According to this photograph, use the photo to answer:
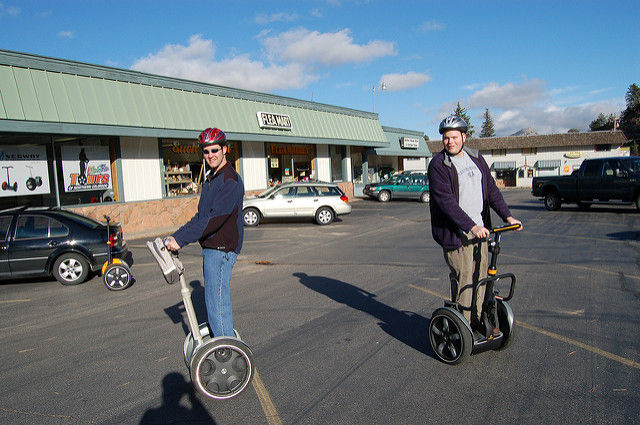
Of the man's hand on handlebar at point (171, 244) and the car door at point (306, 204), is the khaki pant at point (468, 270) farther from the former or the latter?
the car door at point (306, 204)

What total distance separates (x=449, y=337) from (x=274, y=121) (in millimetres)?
17807

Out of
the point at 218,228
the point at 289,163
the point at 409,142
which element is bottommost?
the point at 218,228

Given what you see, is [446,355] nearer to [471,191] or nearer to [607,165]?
[471,191]

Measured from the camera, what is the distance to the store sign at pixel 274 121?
20125mm

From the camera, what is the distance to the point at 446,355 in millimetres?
4156

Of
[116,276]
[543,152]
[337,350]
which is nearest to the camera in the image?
[337,350]

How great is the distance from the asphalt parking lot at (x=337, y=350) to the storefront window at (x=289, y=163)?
1421 cm

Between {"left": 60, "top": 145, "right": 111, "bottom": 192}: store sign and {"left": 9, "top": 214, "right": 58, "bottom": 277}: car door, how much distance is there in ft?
21.8

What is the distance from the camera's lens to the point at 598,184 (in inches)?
656

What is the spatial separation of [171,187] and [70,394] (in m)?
14.7

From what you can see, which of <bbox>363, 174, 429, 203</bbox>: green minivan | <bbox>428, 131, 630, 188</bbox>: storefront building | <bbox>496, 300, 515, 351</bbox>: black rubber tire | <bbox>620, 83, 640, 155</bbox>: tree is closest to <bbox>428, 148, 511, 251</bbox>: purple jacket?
<bbox>496, 300, 515, 351</bbox>: black rubber tire

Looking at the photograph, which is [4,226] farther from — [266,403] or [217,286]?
[266,403]

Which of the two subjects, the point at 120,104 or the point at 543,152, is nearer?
the point at 120,104

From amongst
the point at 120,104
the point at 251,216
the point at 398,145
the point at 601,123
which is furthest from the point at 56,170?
the point at 601,123
